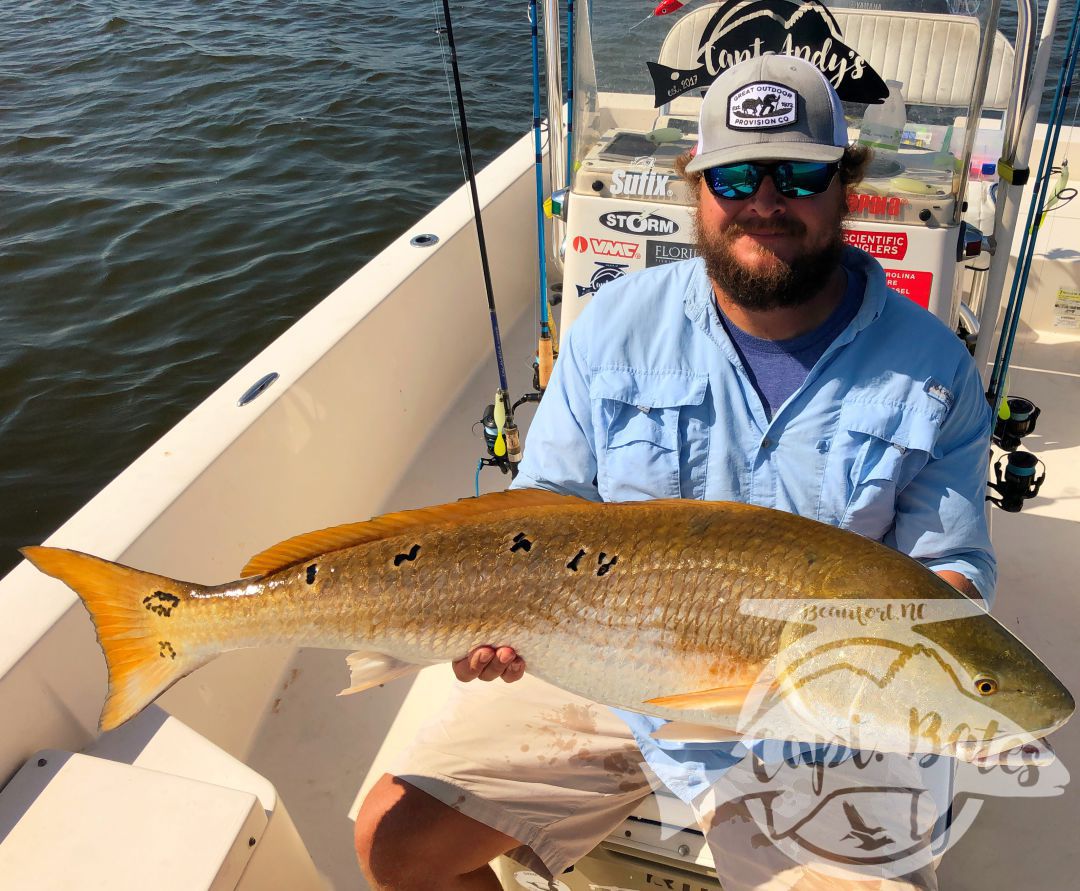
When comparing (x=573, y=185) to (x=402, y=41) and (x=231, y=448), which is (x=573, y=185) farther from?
(x=402, y=41)

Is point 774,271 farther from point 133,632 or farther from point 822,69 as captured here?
point 133,632

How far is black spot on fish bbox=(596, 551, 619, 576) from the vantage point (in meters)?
1.83

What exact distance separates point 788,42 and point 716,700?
90.3 inches

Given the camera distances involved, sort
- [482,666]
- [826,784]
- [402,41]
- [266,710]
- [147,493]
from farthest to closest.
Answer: [402,41], [266,710], [147,493], [826,784], [482,666]

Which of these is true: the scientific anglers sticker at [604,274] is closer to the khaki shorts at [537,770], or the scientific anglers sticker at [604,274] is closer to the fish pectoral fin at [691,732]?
the khaki shorts at [537,770]

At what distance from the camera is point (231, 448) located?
9.36 ft

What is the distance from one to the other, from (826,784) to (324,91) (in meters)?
11.0

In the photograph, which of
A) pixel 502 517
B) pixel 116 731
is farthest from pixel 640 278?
pixel 116 731

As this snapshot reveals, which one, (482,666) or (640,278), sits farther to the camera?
(640,278)

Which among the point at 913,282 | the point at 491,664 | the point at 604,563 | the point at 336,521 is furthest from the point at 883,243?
the point at 336,521

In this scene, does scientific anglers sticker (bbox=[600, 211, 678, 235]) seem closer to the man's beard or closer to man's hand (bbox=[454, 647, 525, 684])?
the man's beard

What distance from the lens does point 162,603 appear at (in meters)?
1.87

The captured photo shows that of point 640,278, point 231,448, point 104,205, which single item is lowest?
point 104,205

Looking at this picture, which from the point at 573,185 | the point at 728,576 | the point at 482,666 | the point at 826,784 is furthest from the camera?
the point at 573,185
